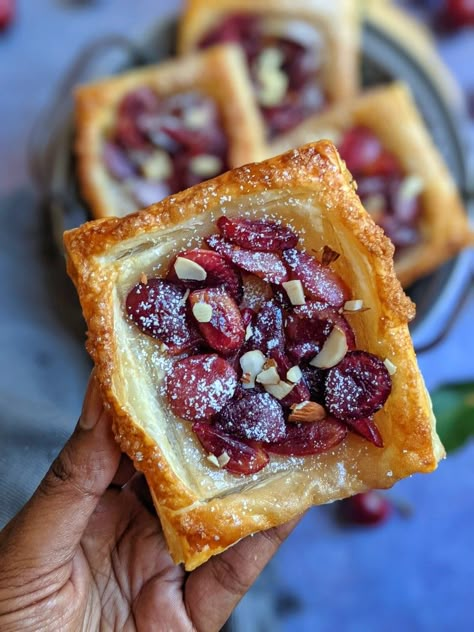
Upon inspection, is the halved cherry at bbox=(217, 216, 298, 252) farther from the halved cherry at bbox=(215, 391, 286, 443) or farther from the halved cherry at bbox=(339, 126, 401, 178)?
the halved cherry at bbox=(339, 126, 401, 178)

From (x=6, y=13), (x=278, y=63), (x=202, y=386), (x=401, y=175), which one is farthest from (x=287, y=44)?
(x=202, y=386)

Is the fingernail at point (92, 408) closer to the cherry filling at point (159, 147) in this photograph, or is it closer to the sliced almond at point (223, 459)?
the sliced almond at point (223, 459)

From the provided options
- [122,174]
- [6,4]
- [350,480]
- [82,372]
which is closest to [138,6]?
[6,4]

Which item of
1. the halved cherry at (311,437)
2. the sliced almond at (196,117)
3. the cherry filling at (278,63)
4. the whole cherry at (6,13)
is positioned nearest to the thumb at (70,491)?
the halved cherry at (311,437)

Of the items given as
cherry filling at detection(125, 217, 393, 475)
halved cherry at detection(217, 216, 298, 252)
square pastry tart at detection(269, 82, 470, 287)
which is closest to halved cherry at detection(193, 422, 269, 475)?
cherry filling at detection(125, 217, 393, 475)

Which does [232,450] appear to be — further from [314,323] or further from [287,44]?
[287,44]
